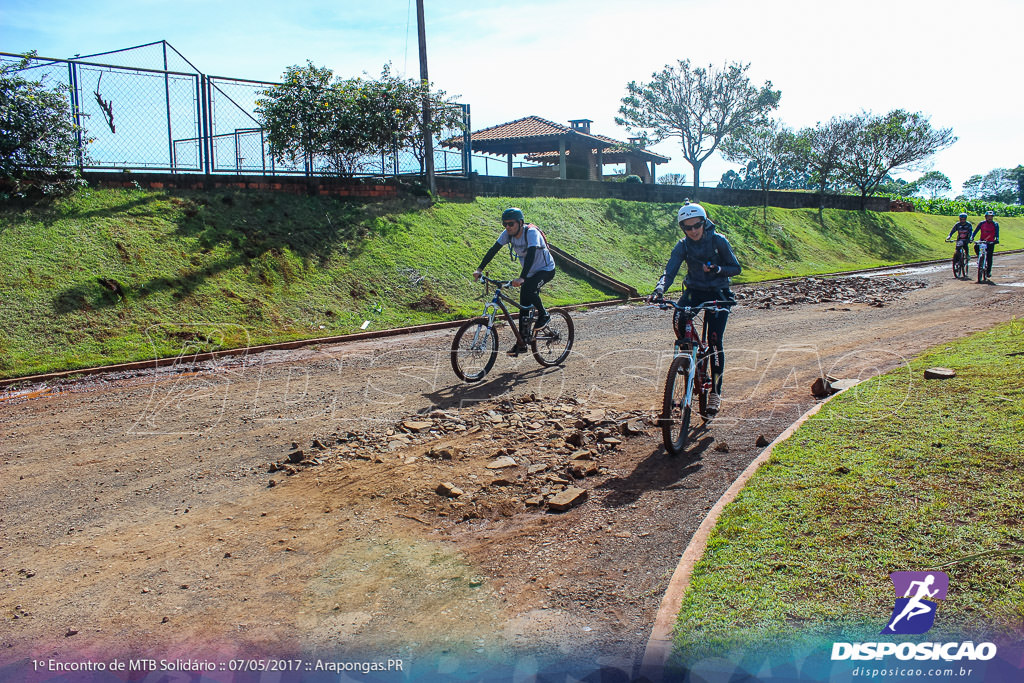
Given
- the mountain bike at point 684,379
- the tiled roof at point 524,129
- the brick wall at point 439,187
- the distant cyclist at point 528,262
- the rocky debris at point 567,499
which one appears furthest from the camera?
the tiled roof at point 524,129

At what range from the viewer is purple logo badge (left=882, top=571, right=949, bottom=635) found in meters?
3.07

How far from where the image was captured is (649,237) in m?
24.0

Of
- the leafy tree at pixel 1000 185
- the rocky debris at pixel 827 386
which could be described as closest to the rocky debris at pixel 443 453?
the rocky debris at pixel 827 386

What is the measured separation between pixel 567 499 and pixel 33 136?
12.8 metres

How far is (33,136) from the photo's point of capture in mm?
12609

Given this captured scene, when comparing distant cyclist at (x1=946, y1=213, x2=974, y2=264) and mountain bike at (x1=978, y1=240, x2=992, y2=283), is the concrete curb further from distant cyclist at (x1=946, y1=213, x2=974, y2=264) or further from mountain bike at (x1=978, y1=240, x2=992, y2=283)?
distant cyclist at (x1=946, y1=213, x2=974, y2=264)

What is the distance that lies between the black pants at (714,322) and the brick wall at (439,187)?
1237 centimetres

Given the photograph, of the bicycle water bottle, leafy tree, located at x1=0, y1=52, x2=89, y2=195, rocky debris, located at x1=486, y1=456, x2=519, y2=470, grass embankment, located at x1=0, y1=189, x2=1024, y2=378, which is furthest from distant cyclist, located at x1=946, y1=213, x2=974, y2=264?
leafy tree, located at x1=0, y1=52, x2=89, y2=195

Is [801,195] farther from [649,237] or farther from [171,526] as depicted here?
[171,526]

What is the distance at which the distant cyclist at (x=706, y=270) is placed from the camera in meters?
6.29

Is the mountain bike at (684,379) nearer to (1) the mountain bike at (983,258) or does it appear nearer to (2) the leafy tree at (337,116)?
(2) the leafy tree at (337,116)

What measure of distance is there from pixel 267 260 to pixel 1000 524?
42.2 ft

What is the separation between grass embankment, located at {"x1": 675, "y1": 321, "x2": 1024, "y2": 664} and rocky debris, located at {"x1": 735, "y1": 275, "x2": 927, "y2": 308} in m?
9.85

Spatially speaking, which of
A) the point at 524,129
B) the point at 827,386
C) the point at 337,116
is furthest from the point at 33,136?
the point at 524,129
